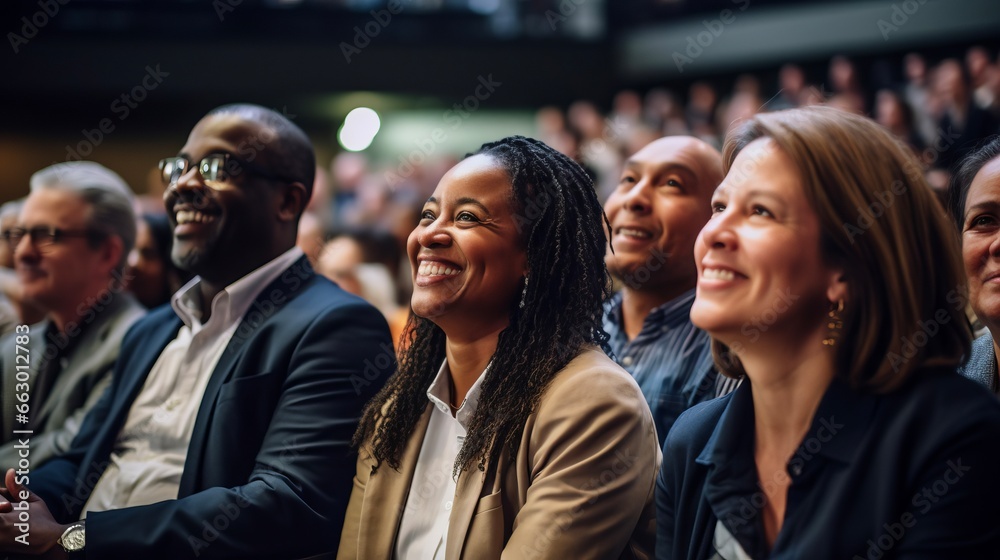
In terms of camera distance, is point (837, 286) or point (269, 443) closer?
point (837, 286)

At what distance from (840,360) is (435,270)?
825 mm

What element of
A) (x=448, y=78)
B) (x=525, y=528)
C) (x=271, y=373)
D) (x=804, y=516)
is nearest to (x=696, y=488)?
(x=804, y=516)

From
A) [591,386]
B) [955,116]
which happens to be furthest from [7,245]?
[955,116]

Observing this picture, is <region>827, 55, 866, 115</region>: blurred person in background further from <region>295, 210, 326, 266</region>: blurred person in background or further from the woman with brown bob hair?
the woman with brown bob hair

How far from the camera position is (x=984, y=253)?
6.03ft

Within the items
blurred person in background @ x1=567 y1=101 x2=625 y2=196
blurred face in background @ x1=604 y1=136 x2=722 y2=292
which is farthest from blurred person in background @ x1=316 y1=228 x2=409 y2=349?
blurred person in background @ x1=567 y1=101 x2=625 y2=196

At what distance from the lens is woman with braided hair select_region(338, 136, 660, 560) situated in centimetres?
162

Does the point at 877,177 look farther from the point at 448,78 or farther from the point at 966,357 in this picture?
the point at 448,78

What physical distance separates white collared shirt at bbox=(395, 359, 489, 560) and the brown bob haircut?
76 cm

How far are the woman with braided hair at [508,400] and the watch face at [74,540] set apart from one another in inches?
23.5

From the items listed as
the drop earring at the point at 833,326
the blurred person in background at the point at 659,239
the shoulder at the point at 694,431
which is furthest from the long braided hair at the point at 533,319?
the drop earring at the point at 833,326

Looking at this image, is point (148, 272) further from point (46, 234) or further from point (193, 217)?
point (193, 217)

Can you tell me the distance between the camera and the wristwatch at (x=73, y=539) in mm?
1976

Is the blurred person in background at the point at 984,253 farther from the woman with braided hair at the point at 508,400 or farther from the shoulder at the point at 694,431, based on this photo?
the woman with braided hair at the point at 508,400
